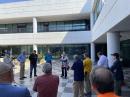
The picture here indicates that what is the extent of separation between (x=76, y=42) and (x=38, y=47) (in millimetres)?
6860

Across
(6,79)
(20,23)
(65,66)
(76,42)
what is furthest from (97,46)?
(6,79)

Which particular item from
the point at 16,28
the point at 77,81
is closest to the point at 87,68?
the point at 77,81

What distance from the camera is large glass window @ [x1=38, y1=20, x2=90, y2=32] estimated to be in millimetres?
47884

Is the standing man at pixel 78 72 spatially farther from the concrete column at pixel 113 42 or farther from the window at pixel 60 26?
the window at pixel 60 26

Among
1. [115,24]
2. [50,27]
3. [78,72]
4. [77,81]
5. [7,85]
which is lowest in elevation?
[77,81]

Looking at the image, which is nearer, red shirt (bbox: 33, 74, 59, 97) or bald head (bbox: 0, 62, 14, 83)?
bald head (bbox: 0, 62, 14, 83)

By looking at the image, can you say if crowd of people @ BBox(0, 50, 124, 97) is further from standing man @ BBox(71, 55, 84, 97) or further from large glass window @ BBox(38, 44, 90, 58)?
large glass window @ BBox(38, 44, 90, 58)

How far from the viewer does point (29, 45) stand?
49438 millimetres

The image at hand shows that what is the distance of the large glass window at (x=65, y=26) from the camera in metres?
47.9

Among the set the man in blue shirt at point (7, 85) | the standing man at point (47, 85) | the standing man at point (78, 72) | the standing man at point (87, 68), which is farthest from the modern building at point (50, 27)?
the man in blue shirt at point (7, 85)

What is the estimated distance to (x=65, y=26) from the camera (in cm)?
4894

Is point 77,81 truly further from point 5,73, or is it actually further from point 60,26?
point 60,26

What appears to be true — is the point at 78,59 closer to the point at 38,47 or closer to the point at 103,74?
the point at 103,74

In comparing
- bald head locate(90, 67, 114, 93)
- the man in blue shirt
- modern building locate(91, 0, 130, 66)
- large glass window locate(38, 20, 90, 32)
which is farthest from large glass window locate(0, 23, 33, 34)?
bald head locate(90, 67, 114, 93)
